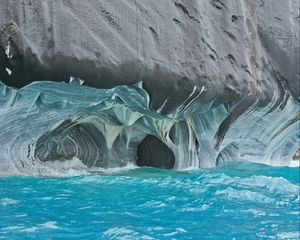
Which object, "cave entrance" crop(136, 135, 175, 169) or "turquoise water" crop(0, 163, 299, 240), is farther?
"cave entrance" crop(136, 135, 175, 169)

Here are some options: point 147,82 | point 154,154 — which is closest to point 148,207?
point 147,82

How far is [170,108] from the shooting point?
18.1 feet

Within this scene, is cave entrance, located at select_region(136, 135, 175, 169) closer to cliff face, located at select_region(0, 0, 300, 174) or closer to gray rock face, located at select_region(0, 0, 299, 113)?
cliff face, located at select_region(0, 0, 300, 174)

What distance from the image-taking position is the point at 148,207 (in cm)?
398

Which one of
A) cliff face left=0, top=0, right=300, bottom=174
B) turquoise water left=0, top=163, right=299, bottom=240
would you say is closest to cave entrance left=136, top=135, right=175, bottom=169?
cliff face left=0, top=0, right=300, bottom=174

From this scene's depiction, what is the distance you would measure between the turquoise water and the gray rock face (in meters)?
1.00

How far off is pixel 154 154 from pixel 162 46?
7.63 ft

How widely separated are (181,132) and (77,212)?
3274mm

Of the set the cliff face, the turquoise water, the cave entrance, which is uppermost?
the cliff face

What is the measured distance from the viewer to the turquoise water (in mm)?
3174

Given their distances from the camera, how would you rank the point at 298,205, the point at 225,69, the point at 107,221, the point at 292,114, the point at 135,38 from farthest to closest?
the point at 292,114 < the point at 225,69 < the point at 135,38 < the point at 298,205 < the point at 107,221

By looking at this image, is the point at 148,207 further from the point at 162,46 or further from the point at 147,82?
the point at 162,46

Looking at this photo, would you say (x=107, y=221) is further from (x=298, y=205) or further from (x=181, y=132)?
(x=181, y=132)

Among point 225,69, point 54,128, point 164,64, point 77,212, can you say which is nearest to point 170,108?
point 164,64
